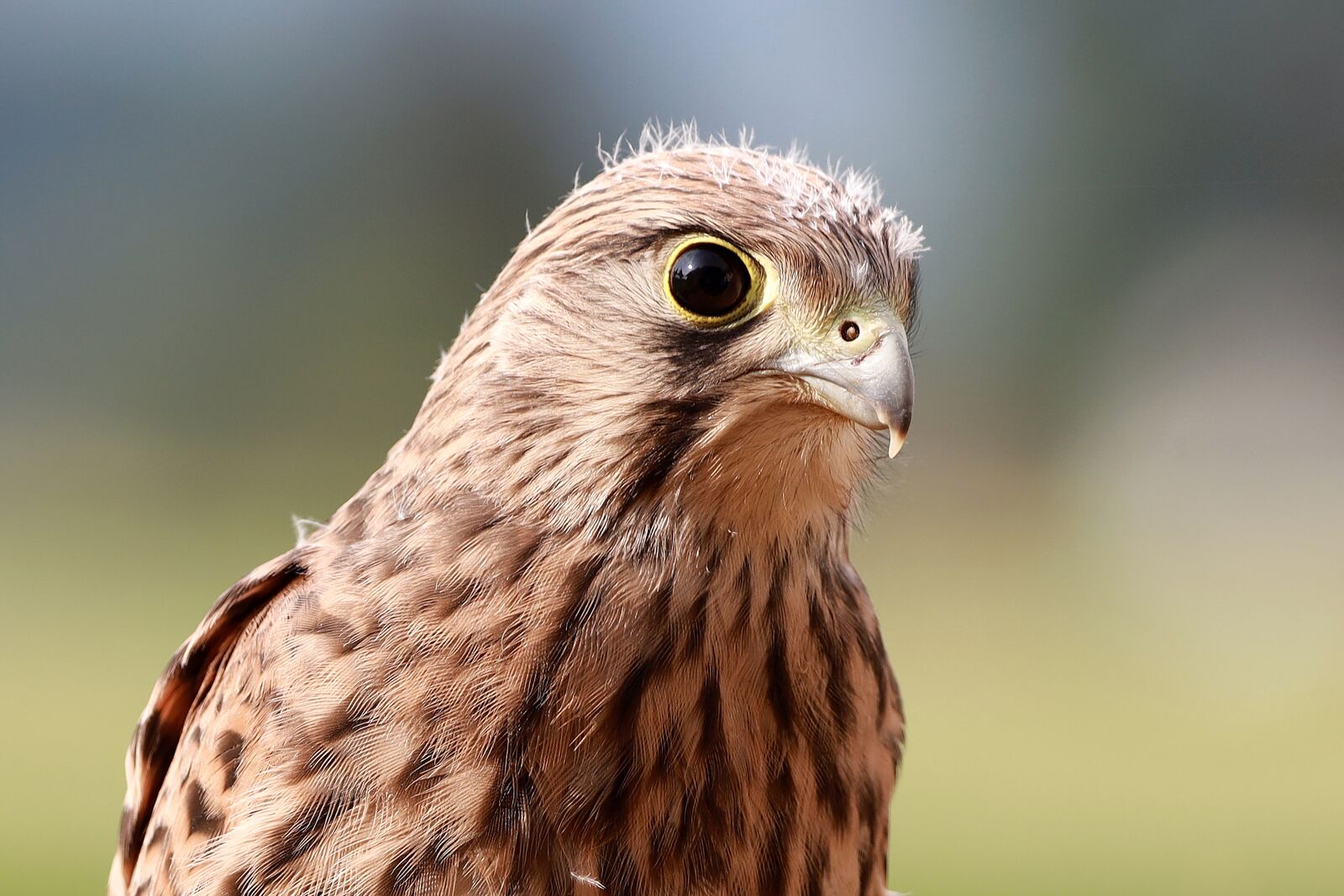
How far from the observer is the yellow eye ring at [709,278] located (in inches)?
54.6

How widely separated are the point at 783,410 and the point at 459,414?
1.40 ft

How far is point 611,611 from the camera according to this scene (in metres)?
1.39

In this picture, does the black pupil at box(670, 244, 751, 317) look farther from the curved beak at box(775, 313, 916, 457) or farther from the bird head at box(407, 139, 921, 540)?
the curved beak at box(775, 313, 916, 457)

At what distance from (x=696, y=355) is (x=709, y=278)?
9 centimetres

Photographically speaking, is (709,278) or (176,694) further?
(176,694)

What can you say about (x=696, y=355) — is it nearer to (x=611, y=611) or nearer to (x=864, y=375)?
(x=864, y=375)

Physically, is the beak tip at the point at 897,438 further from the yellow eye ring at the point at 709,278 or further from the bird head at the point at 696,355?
the yellow eye ring at the point at 709,278

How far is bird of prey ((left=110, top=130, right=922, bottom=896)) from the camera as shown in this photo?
1328 mm

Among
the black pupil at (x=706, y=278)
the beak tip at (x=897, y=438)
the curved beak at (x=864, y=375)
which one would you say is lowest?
the beak tip at (x=897, y=438)

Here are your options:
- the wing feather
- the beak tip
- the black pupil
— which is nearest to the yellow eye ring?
the black pupil

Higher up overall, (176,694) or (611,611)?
(611,611)

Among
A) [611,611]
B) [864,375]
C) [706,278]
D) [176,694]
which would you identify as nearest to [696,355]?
[706,278]

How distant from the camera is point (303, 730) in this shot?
137 cm

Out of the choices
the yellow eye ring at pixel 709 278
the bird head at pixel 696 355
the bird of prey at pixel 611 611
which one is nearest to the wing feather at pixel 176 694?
the bird of prey at pixel 611 611
